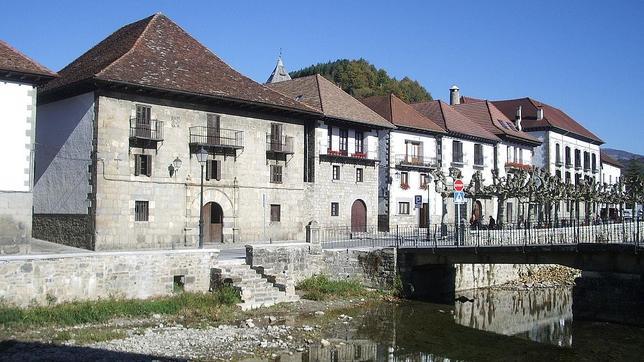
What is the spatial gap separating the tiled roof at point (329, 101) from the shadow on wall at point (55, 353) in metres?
23.3

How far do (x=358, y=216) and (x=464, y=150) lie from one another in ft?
42.2

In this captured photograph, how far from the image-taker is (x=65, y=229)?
28906 millimetres

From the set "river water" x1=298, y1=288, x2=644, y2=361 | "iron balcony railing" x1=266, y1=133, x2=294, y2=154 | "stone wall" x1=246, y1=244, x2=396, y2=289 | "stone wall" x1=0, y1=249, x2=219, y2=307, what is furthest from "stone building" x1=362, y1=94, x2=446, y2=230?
"stone wall" x1=0, y1=249, x2=219, y2=307

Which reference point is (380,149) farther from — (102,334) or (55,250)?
(102,334)

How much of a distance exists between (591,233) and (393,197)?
14.6m

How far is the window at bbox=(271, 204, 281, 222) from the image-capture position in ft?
113

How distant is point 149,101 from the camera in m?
29.1

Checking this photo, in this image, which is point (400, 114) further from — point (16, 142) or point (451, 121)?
point (16, 142)

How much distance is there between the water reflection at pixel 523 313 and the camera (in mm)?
23484

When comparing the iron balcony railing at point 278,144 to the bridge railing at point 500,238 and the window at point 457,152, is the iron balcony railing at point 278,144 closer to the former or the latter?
the bridge railing at point 500,238

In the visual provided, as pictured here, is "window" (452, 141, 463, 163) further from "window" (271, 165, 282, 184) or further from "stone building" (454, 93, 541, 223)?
"window" (271, 165, 282, 184)

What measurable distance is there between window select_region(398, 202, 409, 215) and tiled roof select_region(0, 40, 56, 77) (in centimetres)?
2527

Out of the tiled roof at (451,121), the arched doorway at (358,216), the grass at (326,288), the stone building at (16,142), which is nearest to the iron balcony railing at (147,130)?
the stone building at (16,142)

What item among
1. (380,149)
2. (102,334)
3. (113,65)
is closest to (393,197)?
(380,149)
